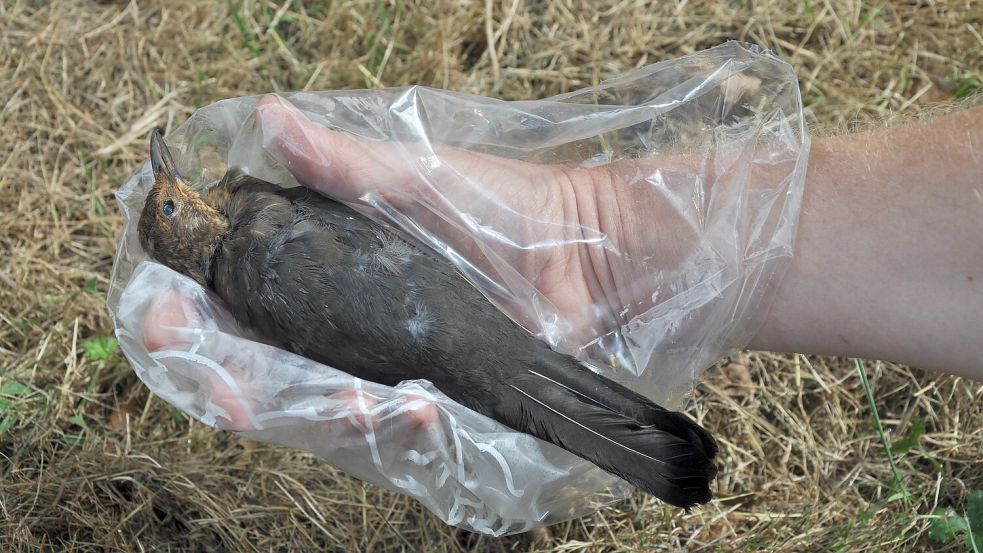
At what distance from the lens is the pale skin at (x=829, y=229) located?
6.42ft

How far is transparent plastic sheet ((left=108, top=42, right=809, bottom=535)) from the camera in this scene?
2.12 m

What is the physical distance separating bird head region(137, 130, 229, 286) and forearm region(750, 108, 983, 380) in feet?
5.04

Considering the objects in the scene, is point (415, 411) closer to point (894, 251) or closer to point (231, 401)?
point (231, 401)

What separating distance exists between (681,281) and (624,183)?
31 cm

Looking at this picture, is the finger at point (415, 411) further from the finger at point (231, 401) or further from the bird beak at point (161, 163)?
the bird beak at point (161, 163)

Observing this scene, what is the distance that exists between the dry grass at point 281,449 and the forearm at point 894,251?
73cm

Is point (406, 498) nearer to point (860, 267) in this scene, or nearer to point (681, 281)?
point (681, 281)

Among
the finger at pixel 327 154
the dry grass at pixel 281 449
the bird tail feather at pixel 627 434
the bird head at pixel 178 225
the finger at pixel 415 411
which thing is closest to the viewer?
the bird tail feather at pixel 627 434

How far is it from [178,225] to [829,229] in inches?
68.3

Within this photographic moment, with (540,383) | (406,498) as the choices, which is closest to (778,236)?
(540,383)

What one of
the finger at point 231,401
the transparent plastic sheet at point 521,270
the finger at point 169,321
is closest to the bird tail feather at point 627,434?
the transparent plastic sheet at point 521,270

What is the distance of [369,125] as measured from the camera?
237 centimetres

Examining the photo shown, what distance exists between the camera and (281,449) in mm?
2777

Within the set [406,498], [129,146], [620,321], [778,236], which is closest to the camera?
[778,236]
